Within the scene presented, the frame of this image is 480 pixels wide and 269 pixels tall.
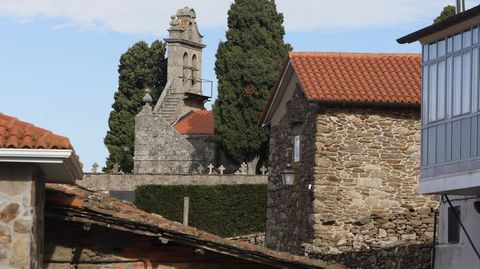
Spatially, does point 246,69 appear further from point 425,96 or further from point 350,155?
point 425,96

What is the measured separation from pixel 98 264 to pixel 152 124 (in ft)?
253

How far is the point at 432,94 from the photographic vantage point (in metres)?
25.8

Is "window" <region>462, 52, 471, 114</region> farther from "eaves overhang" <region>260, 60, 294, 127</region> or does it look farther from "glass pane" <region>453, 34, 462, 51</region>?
"eaves overhang" <region>260, 60, 294, 127</region>

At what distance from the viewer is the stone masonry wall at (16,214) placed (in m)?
17.3

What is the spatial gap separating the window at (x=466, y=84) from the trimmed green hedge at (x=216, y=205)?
39.9m

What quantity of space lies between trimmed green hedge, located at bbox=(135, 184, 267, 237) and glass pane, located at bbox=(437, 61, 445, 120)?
38.7m

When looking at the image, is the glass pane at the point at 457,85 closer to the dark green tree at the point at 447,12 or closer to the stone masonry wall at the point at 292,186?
the stone masonry wall at the point at 292,186

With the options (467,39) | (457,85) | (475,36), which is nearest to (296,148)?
(457,85)

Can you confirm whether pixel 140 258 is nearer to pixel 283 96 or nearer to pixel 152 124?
pixel 283 96

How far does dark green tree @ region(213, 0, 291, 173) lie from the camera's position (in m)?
84.1

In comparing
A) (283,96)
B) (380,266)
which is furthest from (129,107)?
(380,266)

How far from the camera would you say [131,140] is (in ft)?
316

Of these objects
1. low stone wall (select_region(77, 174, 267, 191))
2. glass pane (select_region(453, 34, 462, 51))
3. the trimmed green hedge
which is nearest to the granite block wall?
glass pane (select_region(453, 34, 462, 51))

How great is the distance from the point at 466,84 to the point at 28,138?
363 inches
